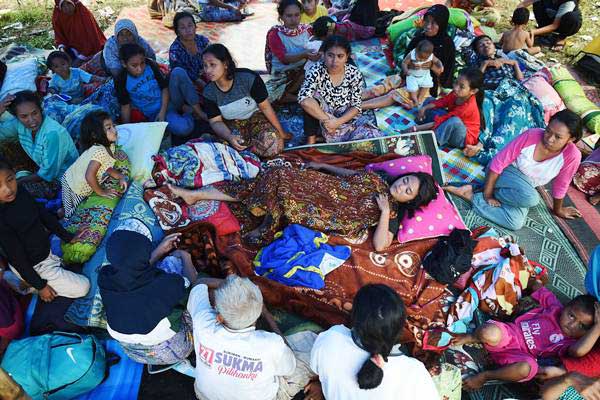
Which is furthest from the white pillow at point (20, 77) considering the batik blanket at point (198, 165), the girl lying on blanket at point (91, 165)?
the batik blanket at point (198, 165)

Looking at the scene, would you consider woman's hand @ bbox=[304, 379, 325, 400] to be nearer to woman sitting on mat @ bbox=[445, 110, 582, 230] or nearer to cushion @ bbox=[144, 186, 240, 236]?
cushion @ bbox=[144, 186, 240, 236]

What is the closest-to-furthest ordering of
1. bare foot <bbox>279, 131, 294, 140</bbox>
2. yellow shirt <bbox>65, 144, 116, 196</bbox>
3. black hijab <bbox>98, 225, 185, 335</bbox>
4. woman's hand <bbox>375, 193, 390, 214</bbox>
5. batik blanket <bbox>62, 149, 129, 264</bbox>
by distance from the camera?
black hijab <bbox>98, 225, 185, 335</bbox> → batik blanket <bbox>62, 149, 129, 264</bbox> → woman's hand <bbox>375, 193, 390, 214</bbox> → yellow shirt <bbox>65, 144, 116, 196</bbox> → bare foot <bbox>279, 131, 294, 140</bbox>

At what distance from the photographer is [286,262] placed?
3.36 meters

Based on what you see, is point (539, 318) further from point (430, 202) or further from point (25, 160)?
point (25, 160)

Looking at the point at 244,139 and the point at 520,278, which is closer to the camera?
the point at 520,278

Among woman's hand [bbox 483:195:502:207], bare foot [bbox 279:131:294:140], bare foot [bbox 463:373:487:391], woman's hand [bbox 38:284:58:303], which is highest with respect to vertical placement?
bare foot [bbox 279:131:294:140]

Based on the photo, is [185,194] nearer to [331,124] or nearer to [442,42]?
[331,124]

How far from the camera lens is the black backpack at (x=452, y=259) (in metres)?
3.24

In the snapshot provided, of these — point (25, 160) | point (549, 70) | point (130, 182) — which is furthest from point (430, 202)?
point (25, 160)

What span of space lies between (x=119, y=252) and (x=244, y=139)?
2321 millimetres

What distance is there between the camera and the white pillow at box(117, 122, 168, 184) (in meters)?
3.94

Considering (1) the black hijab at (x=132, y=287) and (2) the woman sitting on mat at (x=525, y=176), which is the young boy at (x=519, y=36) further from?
(1) the black hijab at (x=132, y=287)

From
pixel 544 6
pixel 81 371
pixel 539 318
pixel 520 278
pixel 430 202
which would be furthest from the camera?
pixel 544 6

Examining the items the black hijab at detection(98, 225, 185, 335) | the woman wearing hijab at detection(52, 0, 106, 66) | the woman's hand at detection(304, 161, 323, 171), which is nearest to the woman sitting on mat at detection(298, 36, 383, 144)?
the woman's hand at detection(304, 161, 323, 171)
